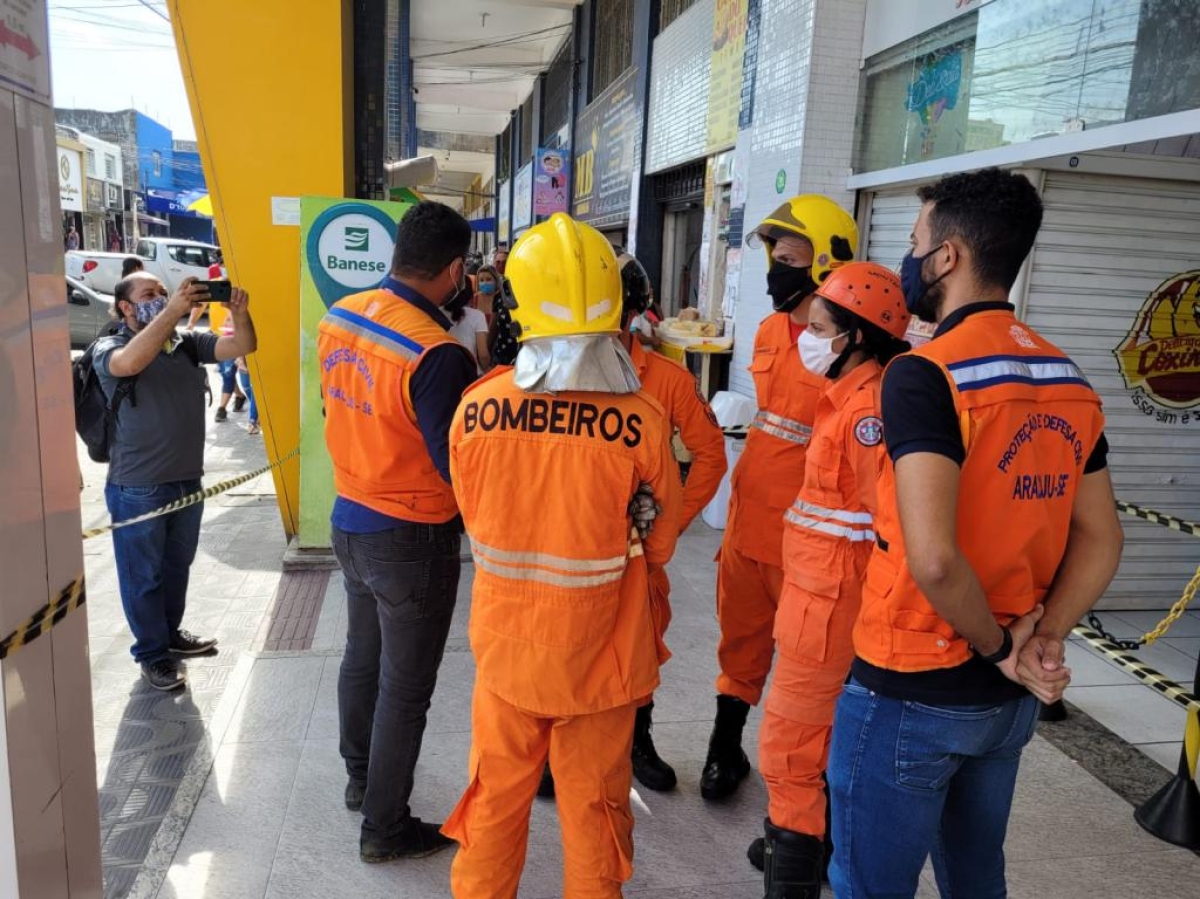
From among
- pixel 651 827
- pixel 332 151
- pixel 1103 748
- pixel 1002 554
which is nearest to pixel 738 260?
pixel 332 151

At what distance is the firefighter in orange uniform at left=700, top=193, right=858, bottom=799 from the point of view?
308 centimetres

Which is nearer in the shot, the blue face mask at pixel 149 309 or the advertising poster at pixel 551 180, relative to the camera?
the blue face mask at pixel 149 309

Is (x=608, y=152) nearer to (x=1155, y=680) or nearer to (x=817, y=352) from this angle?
(x=817, y=352)

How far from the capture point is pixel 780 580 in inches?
123

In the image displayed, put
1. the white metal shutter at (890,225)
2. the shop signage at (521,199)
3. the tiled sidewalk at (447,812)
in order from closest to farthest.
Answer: the tiled sidewalk at (447,812)
the white metal shutter at (890,225)
the shop signage at (521,199)

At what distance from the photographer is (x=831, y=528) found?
2502mm

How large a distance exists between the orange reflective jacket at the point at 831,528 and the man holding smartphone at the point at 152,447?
2863 millimetres

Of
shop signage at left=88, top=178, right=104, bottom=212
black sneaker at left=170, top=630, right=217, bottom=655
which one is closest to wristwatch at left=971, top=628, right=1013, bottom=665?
black sneaker at left=170, top=630, right=217, bottom=655

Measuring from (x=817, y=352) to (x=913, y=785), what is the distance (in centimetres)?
127

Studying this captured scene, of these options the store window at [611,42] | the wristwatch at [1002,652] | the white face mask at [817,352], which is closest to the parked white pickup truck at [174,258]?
the store window at [611,42]

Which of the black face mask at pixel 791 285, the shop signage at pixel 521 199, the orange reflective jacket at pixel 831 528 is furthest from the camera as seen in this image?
the shop signage at pixel 521 199

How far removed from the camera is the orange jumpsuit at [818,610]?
2479 mm

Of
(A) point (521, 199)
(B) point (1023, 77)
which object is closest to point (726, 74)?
(B) point (1023, 77)

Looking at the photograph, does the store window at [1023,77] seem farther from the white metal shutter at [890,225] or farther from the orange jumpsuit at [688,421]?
the orange jumpsuit at [688,421]
